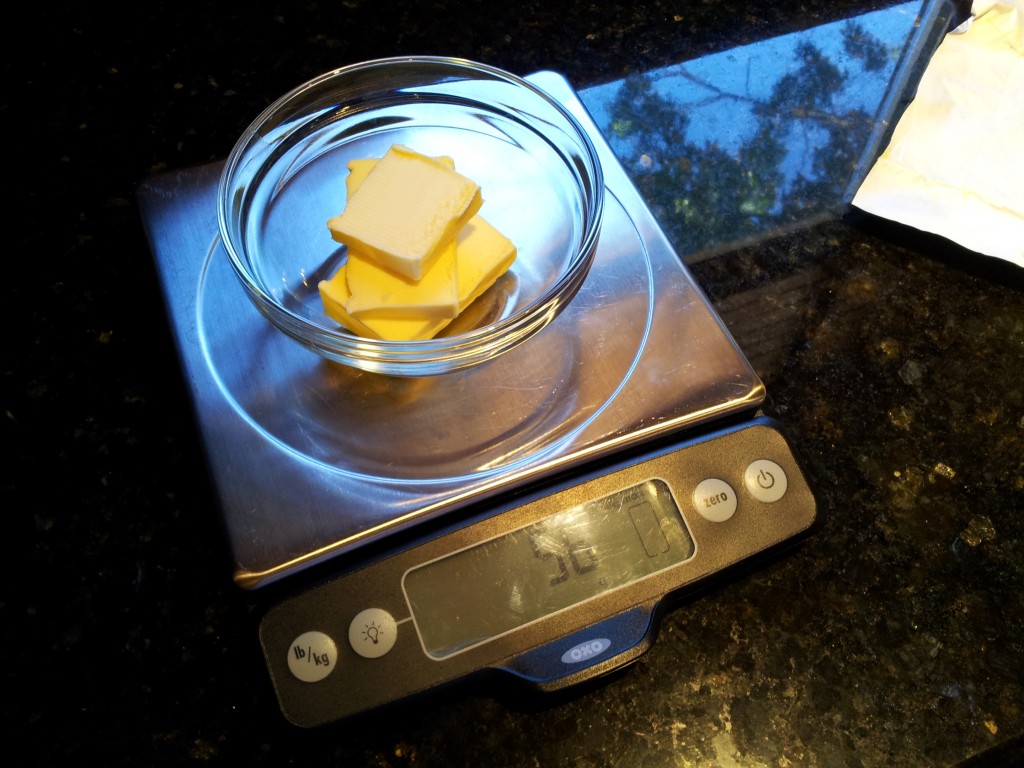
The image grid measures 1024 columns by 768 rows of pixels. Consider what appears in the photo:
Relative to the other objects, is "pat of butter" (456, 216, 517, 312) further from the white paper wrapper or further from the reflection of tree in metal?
the white paper wrapper

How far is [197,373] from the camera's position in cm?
61

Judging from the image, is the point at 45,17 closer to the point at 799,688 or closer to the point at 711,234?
the point at 711,234

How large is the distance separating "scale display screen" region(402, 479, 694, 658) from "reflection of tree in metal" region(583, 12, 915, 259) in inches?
11.4

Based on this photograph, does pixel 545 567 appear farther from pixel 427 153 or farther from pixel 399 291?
pixel 427 153

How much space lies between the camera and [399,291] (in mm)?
564

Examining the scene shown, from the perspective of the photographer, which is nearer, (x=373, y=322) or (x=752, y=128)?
(x=373, y=322)

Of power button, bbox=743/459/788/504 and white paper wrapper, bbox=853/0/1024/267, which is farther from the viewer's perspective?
white paper wrapper, bbox=853/0/1024/267

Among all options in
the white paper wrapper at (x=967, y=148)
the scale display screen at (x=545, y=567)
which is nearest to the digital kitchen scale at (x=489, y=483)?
the scale display screen at (x=545, y=567)

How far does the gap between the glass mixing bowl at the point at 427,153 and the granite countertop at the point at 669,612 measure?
118 millimetres

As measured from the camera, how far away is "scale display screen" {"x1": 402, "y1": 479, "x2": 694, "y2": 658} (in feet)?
1.71

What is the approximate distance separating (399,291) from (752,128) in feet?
1.51

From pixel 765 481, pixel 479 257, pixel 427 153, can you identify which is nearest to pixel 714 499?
pixel 765 481

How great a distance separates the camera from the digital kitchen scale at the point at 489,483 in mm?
515

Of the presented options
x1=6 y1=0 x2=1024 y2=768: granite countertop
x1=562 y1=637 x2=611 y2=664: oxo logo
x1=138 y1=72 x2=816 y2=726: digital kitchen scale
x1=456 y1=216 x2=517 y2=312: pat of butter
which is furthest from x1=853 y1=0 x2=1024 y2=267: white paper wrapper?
x1=562 y1=637 x2=611 y2=664: oxo logo
